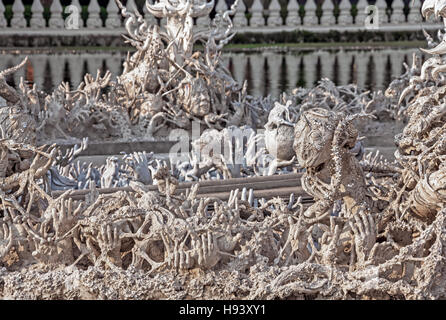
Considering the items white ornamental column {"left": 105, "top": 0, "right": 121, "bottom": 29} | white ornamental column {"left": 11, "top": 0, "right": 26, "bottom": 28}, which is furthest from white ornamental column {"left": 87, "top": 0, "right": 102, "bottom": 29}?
white ornamental column {"left": 11, "top": 0, "right": 26, "bottom": 28}

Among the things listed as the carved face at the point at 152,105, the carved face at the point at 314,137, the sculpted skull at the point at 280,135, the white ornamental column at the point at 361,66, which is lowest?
the white ornamental column at the point at 361,66

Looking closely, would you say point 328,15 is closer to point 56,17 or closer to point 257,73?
point 56,17

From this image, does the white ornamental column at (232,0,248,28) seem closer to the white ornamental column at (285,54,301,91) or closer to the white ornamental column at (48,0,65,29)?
the white ornamental column at (285,54,301,91)

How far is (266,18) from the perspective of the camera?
18562mm

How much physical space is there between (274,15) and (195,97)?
35.5ft

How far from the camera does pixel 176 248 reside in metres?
3.31

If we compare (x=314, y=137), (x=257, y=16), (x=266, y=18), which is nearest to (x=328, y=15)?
(x=266, y=18)

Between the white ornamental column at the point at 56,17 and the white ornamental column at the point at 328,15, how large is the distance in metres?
3.83

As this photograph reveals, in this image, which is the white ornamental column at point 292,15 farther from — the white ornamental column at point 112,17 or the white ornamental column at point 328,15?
the white ornamental column at point 112,17

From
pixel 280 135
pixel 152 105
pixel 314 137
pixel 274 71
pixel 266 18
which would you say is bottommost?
pixel 266 18

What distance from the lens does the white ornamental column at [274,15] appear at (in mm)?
18141

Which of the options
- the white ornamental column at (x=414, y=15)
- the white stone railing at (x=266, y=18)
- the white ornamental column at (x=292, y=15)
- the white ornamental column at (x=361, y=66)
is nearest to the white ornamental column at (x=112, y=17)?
the white stone railing at (x=266, y=18)

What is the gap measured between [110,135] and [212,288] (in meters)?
4.39

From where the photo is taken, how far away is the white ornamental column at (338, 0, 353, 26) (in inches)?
722
